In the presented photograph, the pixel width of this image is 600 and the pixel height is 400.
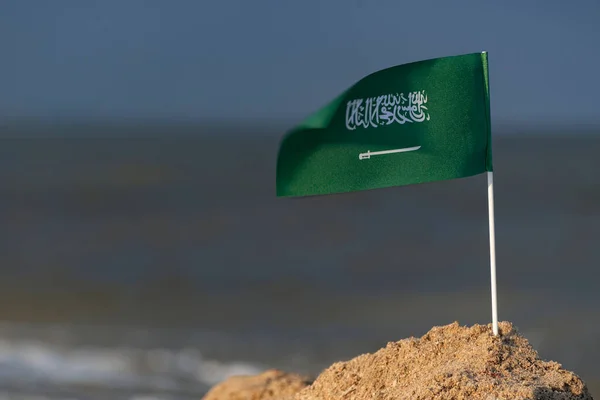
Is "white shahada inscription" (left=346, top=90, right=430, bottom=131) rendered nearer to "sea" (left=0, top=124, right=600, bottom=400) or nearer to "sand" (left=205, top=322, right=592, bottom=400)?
"sand" (left=205, top=322, right=592, bottom=400)

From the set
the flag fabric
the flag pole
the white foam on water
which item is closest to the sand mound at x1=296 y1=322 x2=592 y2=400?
the flag pole

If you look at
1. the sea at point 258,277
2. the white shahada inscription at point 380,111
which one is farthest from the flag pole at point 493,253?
the sea at point 258,277

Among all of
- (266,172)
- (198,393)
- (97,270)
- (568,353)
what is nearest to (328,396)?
(198,393)

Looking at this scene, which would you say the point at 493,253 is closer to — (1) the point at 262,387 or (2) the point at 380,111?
(2) the point at 380,111

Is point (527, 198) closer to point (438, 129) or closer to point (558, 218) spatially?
point (558, 218)

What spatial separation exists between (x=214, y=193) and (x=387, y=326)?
2085 cm

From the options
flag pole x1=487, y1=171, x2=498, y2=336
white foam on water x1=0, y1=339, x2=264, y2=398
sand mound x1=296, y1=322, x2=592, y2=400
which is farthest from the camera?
white foam on water x1=0, y1=339, x2=264, y2=398

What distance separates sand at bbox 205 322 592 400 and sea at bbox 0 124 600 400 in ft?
16.6

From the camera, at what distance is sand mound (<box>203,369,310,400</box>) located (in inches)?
283

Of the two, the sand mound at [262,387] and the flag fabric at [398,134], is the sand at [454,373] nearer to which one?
the flag fabric at [398,134]

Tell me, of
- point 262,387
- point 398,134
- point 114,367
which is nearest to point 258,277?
point 114,367

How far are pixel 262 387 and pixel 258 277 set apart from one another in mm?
10616

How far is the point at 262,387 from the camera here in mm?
7352

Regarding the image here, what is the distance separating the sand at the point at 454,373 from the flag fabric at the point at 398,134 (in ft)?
3.62
